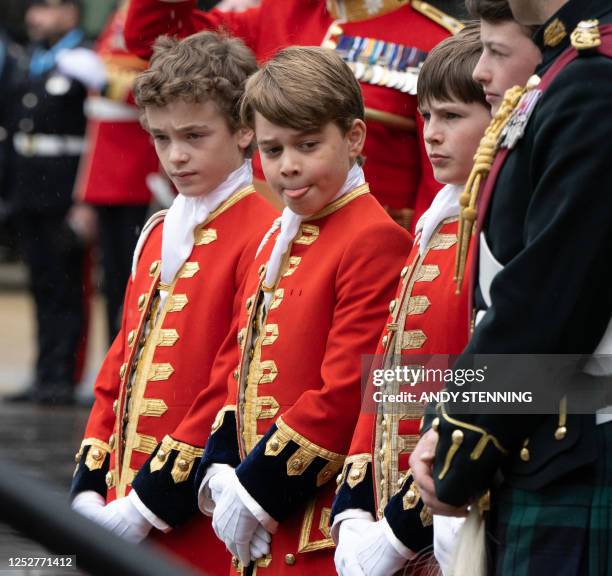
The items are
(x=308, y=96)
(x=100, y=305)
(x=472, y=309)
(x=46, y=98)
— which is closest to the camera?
(x=472, y=309)

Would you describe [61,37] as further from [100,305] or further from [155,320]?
[155,320]

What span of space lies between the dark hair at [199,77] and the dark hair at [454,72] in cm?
74

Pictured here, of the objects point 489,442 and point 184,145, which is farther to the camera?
point 184,145

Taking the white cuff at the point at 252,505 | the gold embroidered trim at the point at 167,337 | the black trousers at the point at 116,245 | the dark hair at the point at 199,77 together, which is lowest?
the black trousers at the point at 116,245

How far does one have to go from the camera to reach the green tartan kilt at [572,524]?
2.67 metres

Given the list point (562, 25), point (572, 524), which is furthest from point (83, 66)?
point (572, 524)

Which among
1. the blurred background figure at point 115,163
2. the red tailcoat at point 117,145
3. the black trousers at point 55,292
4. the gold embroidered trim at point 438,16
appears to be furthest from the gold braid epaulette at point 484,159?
the black trousers at point 55,292

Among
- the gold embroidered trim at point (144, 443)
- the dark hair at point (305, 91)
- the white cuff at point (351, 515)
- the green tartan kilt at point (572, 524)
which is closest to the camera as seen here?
the green tartan kilt at point (572, 524)

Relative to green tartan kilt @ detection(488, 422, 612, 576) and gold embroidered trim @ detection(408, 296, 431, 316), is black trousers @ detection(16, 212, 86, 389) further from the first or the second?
green tartan kilt @ detection(488, 422, 612, 576)

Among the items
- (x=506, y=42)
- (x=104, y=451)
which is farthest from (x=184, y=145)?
(x=506, y=42)

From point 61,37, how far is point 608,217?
739 centimetres

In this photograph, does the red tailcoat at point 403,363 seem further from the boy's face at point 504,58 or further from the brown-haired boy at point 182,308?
the brown-haired boy at point 182,308

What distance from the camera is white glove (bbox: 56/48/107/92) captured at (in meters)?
9.00

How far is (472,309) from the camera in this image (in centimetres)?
294
